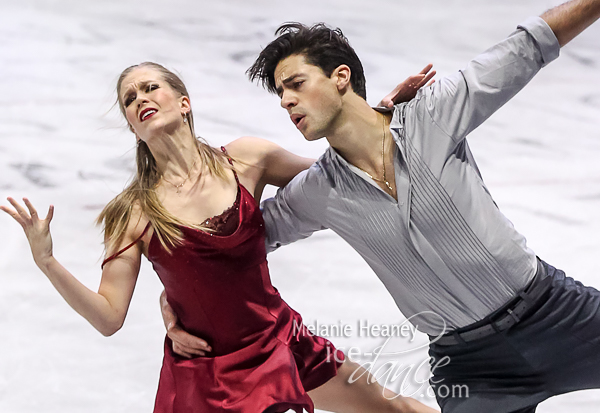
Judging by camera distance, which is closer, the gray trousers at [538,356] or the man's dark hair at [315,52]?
the gray trousers at [538,356]

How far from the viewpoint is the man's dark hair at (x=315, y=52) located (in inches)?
88.8

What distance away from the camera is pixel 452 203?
200 cm

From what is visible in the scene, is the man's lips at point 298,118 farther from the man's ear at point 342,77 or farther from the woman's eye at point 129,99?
the woman's eye at point 129,99

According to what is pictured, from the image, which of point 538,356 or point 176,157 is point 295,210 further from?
point 538,356

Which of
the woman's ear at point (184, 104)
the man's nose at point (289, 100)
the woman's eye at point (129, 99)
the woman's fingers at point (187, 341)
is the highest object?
the woman's eye at point (129, 99)

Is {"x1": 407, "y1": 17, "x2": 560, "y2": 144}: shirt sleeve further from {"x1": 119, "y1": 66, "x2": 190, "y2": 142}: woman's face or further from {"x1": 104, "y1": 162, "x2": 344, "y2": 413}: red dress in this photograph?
{"x1": 119, "y1": 66, "x2": 190, "y2": 142}: woman's face

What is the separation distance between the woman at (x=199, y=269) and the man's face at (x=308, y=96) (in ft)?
1.04

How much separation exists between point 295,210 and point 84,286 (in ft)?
2.33

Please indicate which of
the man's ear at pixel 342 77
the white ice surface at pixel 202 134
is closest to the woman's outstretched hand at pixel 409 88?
the man's ear at pixel 342 77

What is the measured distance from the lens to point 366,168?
7.07ft

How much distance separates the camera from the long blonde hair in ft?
7.34

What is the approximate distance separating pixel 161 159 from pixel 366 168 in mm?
728

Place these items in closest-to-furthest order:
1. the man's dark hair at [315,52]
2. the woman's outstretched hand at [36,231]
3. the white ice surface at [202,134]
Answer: the woman's outstretched hand at [36,231] → the man's dark hair at [315,52] → the white ice surface at [202,134]

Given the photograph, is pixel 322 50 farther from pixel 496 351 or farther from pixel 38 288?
pixel 38 288
